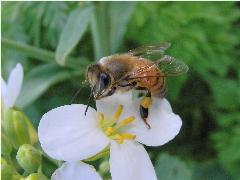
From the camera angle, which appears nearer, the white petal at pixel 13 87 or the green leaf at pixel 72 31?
the white petal at pixel 13 87

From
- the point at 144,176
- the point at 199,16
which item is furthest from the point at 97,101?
the point at 199,16

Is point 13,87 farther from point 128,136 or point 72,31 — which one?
point 72,31

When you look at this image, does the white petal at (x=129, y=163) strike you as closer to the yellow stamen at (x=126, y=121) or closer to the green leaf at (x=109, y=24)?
the yellow stamen at (x=126, y=121)

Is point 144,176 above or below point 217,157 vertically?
above

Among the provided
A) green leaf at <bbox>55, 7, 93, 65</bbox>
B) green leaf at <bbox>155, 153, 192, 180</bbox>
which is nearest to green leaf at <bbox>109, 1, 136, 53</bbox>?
green leaf at <bbox>55, 7, 93, 65</bbox>

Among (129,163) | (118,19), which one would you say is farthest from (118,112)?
(118,19)

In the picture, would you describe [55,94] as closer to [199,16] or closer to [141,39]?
[141,39]

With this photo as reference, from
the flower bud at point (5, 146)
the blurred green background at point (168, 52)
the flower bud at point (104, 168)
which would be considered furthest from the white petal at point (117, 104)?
the blurred green background at point (168, 52)
